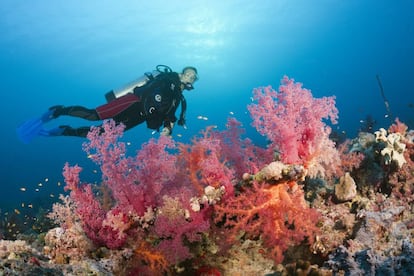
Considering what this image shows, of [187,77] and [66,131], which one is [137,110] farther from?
[66,131]

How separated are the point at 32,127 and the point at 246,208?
792 centimetres

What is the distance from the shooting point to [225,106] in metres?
137

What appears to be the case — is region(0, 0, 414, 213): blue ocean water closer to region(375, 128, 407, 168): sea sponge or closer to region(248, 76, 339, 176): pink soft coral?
region(375, 128, 407, 168): sea sponge

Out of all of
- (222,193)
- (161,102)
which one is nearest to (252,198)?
(222,193)

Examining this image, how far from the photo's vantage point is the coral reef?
10.3 feet

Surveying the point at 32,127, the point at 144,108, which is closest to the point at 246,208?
the point at 144,108

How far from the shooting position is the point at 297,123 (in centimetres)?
395

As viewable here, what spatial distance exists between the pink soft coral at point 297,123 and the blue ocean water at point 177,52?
13.4 m

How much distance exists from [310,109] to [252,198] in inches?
58.1

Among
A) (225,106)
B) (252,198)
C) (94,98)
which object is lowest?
(252,198)

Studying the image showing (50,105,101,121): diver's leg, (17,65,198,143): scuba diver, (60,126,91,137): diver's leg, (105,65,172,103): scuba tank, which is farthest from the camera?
(105,65,172,103): scuba tank

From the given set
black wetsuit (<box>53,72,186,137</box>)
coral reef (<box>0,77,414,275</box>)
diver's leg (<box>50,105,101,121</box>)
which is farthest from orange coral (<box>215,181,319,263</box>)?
diver's leg (<box>50,105,101,121</box>)

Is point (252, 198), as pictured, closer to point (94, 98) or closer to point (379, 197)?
point (379, 197)

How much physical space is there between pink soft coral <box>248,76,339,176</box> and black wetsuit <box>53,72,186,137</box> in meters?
4.60
